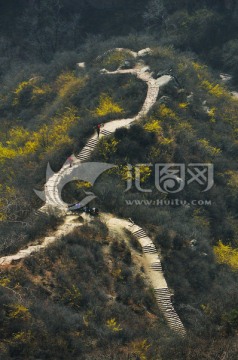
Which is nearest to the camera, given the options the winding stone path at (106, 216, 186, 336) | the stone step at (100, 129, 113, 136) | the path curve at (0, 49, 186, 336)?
the path curve at (0, 49, 186, 336)

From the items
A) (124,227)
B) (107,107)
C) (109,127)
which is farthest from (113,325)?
(107,107)

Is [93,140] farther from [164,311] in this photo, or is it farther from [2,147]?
[164,311]

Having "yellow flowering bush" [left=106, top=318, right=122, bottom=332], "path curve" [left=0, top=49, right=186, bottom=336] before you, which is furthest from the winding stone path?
"yellow flowering bush" [left=106, top=318, right=122, bottom=332]

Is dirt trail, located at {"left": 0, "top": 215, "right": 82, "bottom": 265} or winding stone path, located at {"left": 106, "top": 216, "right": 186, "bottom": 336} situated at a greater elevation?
dirt trail, located at {"left": 0, "top": 215, "right": 82, "bottom": 265}

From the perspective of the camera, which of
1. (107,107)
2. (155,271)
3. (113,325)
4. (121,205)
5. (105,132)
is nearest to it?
(113,325)

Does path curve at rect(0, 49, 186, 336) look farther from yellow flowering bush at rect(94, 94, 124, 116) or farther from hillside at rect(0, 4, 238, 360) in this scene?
yellow flowering bush at rect(94, 94, 124, 116)

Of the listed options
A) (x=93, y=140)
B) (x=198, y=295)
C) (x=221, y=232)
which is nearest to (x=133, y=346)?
(x=198, y=295)

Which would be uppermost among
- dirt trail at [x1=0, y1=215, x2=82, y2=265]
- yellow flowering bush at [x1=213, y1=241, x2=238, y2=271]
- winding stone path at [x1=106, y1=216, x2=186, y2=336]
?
dirt trail at [x1=0, y1=215, x2=82, y2=265]

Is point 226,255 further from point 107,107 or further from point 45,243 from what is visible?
point 107,107
